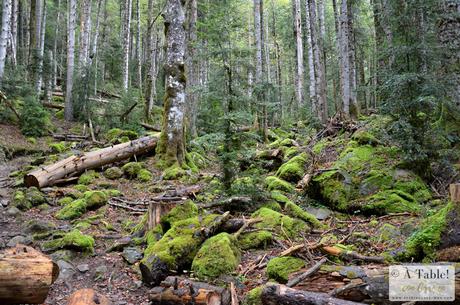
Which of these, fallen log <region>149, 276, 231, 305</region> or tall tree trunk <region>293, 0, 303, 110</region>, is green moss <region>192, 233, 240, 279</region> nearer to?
fallen log <region>149, 276, 231, 305</region>

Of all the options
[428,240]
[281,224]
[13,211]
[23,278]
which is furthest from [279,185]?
[23,278]

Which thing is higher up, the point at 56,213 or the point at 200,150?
the point at 200,150

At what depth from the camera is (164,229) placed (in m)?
6.52

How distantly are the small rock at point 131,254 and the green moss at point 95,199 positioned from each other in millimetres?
2686

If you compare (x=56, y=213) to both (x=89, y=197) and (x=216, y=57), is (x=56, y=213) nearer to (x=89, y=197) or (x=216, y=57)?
(x=89, y=197)

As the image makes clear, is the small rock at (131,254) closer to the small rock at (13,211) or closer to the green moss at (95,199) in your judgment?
the green moss at (95,199)

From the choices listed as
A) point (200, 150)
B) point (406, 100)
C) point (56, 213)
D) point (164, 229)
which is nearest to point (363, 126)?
point (406, 100)

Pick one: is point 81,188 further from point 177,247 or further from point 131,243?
point 177,247

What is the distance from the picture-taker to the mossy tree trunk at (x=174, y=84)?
11.2 meters

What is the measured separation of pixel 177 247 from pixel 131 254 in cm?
121

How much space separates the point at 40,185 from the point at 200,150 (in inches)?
233

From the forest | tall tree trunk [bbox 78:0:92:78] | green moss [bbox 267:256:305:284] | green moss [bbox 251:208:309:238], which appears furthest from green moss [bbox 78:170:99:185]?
tall tree trunk [bbox 78:0:92:78]

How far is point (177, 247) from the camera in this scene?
5.43 m

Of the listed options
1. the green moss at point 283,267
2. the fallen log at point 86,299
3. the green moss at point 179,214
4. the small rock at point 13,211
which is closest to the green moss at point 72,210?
the small rock at point 13,211
